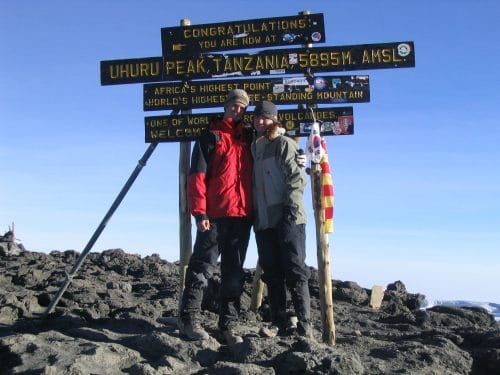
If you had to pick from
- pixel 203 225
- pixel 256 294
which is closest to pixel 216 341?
pixel 203 225

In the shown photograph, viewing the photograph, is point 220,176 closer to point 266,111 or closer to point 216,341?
point 266,111

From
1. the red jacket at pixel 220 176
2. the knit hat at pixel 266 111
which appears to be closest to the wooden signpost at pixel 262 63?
the knit hat at pixel 266 111

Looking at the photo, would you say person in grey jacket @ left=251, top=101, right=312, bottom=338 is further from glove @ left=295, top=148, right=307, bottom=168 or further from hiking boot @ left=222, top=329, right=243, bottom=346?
hiking boot @ left=222, top=329, right=243, bottom=346

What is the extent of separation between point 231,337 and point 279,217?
1391 millimetres

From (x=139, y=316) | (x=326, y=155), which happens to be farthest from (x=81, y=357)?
(x=326, y=155)

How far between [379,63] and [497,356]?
3.97m

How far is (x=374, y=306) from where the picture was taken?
11125mm

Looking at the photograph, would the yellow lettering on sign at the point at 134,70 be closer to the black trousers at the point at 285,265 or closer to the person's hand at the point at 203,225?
the person's hand at the point at 203,225

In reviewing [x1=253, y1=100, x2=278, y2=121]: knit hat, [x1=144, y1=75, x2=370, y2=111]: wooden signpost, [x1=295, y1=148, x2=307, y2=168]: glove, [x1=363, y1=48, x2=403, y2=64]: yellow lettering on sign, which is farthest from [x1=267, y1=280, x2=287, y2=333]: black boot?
[x1=363, y1=48, x2=403, y2=64]: yellow lettering on sign

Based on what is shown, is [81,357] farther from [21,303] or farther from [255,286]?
[21,303]

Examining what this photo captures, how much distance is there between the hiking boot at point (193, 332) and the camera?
6635 mm

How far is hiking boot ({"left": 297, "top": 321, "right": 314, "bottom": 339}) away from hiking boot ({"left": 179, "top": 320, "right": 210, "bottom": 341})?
1.00 meters

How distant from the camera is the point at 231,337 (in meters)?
6.56

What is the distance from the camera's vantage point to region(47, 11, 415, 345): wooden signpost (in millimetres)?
8180
